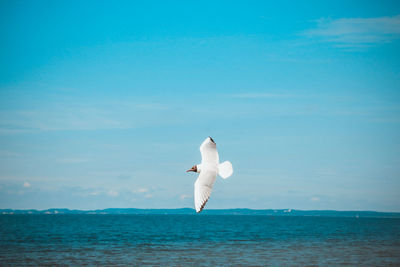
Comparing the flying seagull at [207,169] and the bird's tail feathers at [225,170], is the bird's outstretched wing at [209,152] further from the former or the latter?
the bird's tail feathers at [225,170]

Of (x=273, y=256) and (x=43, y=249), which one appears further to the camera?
(x=43, y=249)

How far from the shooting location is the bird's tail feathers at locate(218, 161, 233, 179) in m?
12.7

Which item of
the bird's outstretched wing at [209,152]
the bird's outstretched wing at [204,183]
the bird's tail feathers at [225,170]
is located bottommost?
the bird's outstretched wing at [204,183]

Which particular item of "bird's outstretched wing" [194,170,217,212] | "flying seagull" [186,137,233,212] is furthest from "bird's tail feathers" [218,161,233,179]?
"bird's outstretched wing" [194,170,217,212]

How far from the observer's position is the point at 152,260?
42.1 m

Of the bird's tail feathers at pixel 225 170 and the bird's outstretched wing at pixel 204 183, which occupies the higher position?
the bird's tail feathers at pixel 225 170

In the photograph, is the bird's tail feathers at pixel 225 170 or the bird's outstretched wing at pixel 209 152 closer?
the bird's tail feathers at pixel 225 170

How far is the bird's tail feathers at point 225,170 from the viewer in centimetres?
1270

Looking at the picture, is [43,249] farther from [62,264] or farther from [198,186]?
[198,186]

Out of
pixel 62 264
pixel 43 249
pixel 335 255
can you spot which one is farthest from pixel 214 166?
pixel 43 249

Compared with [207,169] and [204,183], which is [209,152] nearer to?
[207,169]

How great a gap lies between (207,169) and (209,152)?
46 centimetres

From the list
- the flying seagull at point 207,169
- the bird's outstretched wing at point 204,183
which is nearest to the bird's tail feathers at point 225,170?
the flying seagull at point 207,169

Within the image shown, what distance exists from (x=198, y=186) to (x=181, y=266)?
89.0ft
